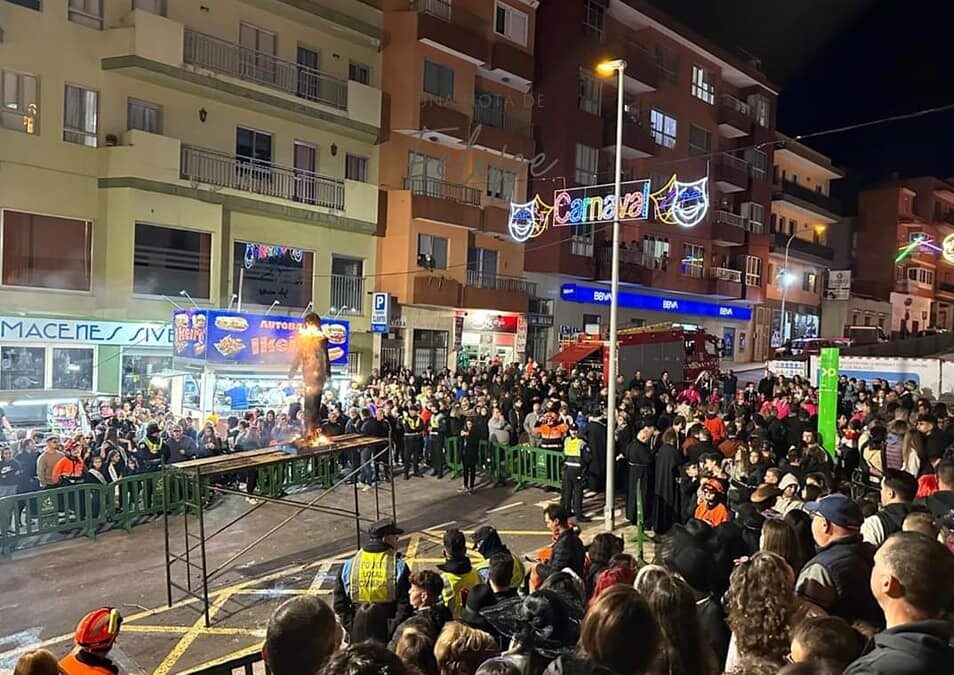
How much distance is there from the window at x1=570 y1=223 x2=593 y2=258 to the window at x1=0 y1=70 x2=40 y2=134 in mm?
21742

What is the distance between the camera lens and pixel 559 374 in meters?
24.6

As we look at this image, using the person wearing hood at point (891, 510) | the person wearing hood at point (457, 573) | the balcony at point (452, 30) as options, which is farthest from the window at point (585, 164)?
the person wearing hood at point (457, 573)

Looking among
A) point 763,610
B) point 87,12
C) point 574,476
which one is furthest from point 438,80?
point 763,610

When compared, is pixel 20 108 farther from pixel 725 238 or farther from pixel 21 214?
pixel 725 238

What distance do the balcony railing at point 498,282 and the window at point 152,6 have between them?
14.7m

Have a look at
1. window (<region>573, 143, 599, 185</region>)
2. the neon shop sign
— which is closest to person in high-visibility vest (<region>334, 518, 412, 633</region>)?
the neon shop sign

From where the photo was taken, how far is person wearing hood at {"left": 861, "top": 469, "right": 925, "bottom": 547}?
18.4ft

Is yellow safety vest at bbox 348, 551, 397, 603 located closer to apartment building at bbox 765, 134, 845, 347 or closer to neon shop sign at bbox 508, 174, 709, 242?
neon shop sign at bbox 508, 174, 709, 242

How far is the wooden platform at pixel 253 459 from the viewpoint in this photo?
27.4 feet

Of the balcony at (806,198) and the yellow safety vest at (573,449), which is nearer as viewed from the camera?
the yellow safety vest at (573,449)

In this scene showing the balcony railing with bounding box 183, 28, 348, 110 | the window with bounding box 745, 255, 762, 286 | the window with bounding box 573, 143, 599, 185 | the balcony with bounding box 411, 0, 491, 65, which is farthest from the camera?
the window with bounding box 745, 255, 762, 286

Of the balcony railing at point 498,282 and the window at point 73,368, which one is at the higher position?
the balcony railing at point 498,282

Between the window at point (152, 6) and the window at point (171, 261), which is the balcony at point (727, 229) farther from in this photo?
the window at point (152, 6)

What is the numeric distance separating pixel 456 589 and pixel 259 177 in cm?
2069
